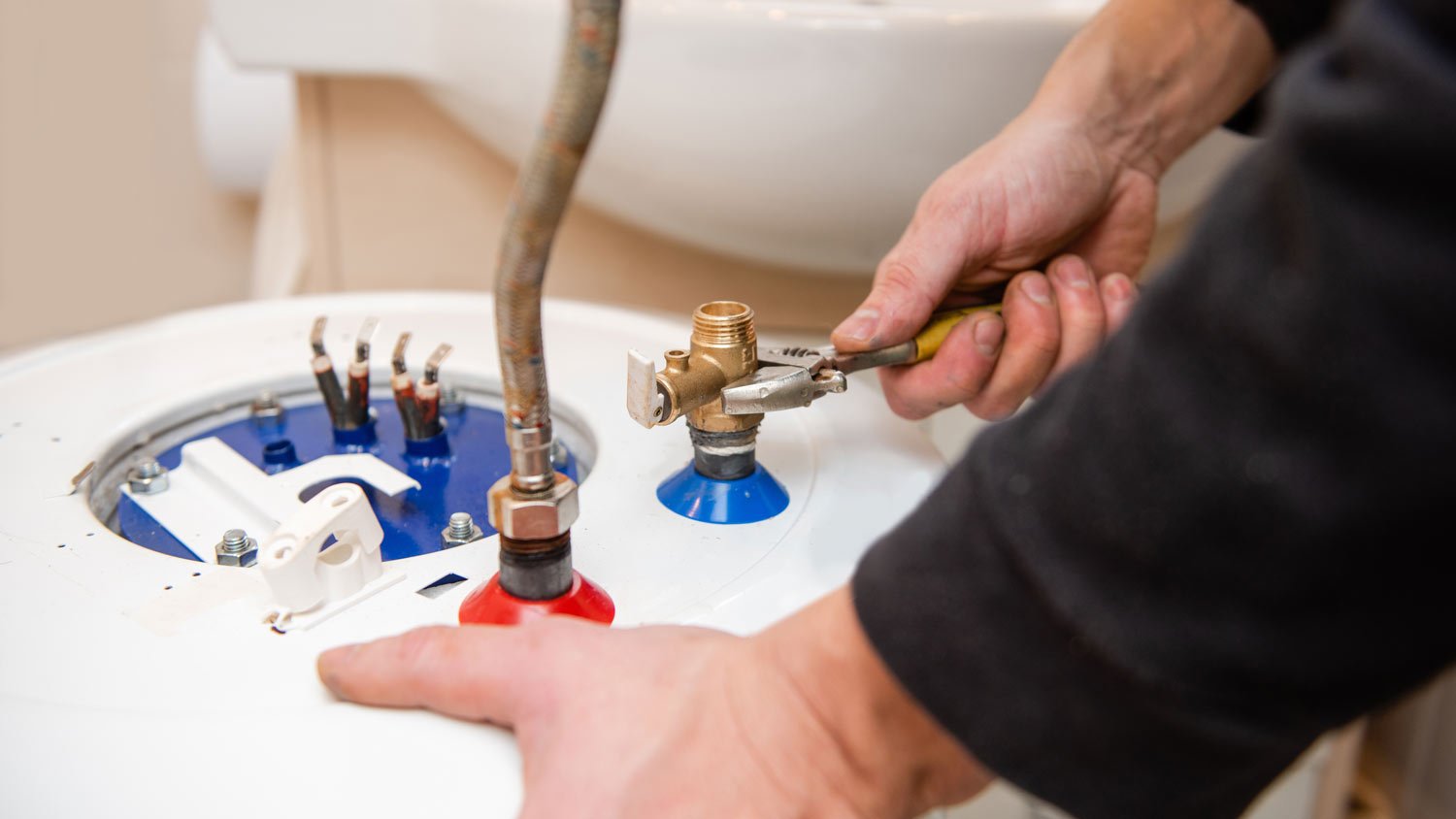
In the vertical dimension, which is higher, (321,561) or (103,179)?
(321,561)

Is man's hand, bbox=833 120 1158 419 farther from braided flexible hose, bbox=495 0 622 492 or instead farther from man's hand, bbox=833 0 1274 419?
braided flexible hose, bbox=495 0 622 492

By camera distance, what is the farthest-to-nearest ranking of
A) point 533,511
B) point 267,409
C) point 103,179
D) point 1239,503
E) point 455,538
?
1. point 103,179
2. point 267,409
3. point 455,538
4. point 533,511
5. point 1239,503

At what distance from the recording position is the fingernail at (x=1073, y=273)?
19.2 inches

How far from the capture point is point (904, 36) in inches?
18.9

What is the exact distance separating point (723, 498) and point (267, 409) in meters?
0.25

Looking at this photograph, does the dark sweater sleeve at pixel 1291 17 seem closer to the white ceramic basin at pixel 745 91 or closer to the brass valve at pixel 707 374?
the white ceramic basin at pixel 745 91

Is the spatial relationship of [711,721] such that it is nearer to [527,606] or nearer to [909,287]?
[527,606]

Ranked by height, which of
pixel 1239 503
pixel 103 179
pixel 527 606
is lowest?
pixel 103 179

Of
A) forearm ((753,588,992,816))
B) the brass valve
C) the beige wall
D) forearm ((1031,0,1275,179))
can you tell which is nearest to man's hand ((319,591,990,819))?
forearm ((753,588,992,816))

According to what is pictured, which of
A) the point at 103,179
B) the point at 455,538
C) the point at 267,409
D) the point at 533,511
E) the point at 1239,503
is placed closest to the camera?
the point at 1239,503

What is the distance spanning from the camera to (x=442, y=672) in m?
0.29

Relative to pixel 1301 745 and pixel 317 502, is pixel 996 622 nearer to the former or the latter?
pixel 1301 745

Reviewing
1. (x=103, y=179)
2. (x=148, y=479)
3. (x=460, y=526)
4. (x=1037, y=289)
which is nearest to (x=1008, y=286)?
(x=1037, y=289)

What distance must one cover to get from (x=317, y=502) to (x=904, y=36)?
327mm
